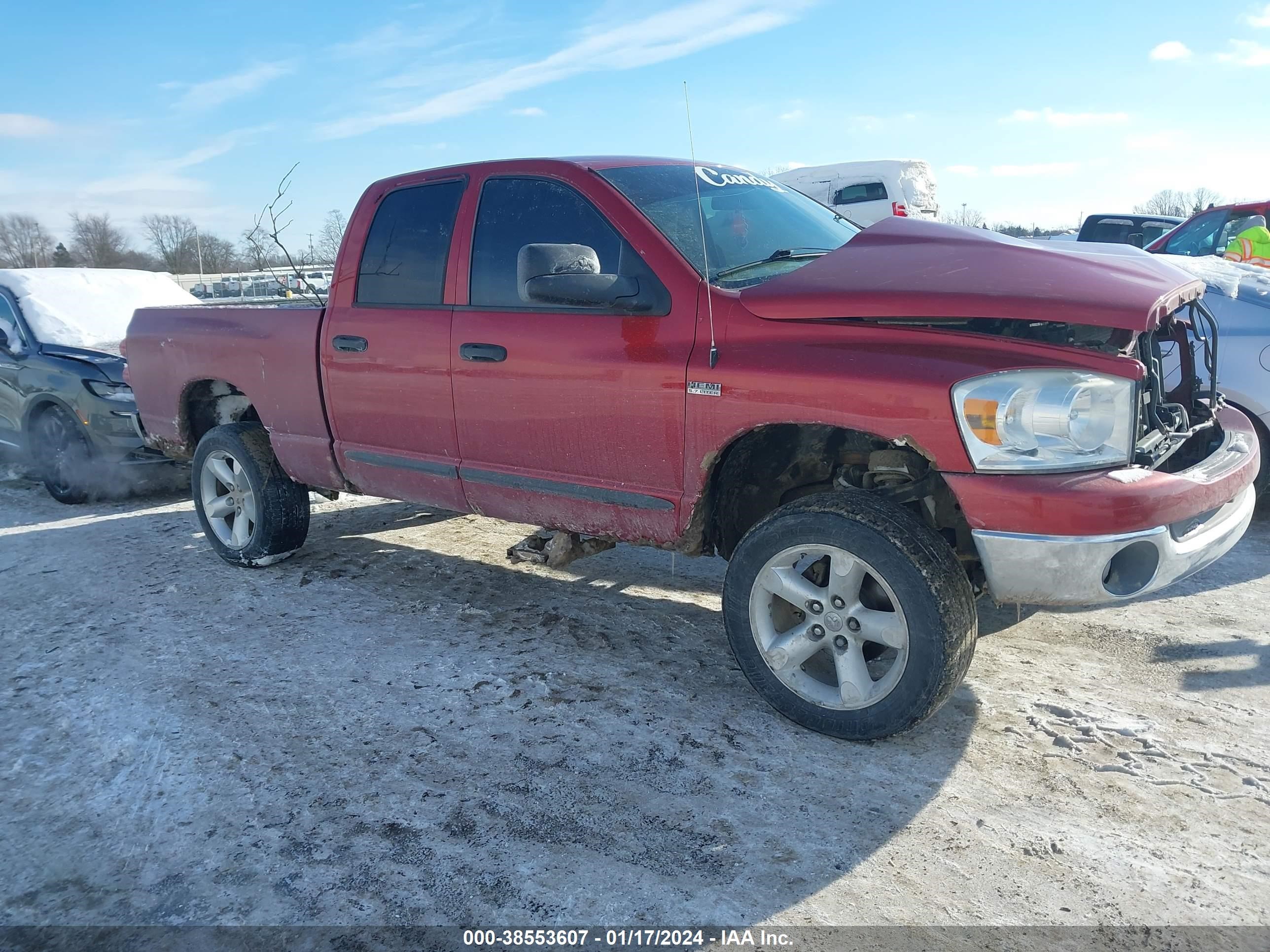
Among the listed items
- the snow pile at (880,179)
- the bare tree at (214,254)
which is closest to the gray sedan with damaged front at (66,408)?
the snow pile at (880,179)

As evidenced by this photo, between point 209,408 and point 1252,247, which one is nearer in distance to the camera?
point 209,408

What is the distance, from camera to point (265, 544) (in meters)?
5.09

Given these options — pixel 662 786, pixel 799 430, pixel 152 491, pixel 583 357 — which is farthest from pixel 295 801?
pixel 152 491

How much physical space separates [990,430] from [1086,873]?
1.22 metres

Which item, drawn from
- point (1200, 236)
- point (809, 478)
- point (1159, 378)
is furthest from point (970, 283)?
point (1200, 236)

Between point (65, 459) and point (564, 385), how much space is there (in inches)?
210

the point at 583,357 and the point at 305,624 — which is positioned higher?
the point at 583,357

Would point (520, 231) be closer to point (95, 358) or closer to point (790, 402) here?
point (790, 402)

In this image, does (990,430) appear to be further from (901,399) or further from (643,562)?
(643,562)

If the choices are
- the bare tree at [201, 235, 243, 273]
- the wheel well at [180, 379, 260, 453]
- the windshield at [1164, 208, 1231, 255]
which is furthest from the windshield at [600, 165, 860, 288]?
the bare tree at [201, 235, 243, 273]

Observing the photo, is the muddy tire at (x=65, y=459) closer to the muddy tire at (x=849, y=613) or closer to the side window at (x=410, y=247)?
the side window at (x=410, y=247)

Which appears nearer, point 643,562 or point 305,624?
point 305,624

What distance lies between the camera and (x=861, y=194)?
22297 millimetres

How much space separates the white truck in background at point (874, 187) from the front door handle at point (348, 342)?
19001 millimetres
